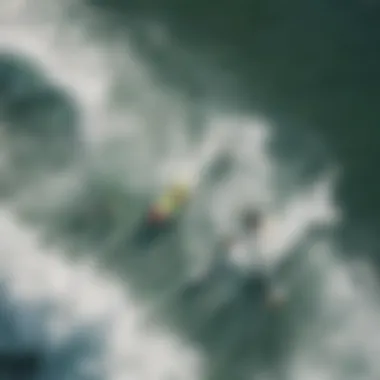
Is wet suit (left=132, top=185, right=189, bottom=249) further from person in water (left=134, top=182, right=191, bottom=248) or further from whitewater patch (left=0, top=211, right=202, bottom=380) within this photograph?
whitewater patch (left=0, top=211, right=202, bottom=380)

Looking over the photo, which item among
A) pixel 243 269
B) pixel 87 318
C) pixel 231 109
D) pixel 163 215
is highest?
pixel 231 109

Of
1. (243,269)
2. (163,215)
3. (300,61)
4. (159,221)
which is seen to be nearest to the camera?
(243,269)

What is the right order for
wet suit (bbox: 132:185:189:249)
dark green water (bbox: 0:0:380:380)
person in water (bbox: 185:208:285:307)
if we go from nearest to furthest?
dark green water (bbox: 0:0:380:380)
person in water (bbox: 185:208:285:307)
wet suit (bbox: 132:185:189:249)

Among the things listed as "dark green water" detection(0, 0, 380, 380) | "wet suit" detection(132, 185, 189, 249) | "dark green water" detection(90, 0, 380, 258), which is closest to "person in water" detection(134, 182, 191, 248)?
"wet suit" detection(132, 185, 189, 249)

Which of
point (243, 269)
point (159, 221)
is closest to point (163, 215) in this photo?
point (159, 221)

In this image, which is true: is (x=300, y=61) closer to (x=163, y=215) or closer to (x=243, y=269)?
(x=163, y=215)
